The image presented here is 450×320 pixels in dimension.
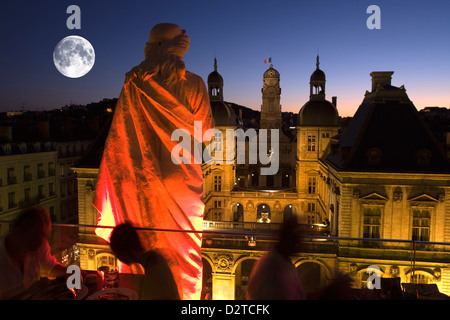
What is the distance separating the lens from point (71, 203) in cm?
4328

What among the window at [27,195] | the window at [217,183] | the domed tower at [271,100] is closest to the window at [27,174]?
the window at [27,195]

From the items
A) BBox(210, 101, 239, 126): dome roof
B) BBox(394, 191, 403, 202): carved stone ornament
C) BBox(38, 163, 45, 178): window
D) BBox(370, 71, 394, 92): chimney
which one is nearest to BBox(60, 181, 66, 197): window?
BBox(38, 163, 45, 178): window

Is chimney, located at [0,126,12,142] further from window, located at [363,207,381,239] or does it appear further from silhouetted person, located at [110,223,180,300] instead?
silhouetted person, located at [110,223,180,300]

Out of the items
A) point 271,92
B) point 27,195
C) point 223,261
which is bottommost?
point 223,261

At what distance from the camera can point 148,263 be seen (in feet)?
14.4

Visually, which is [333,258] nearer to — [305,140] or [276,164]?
[305,140]

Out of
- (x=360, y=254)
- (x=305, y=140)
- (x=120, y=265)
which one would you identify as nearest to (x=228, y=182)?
(x=305, y=140)

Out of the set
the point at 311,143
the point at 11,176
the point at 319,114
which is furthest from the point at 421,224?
the point at 11,176

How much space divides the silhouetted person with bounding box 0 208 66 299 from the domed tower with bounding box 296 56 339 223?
3452cm

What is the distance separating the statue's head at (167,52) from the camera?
5504 mm

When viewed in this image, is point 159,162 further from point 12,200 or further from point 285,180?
point 285,180

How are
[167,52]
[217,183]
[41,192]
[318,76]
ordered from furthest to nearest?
[217,183] < [318,76] < [41,192] < [167,52]

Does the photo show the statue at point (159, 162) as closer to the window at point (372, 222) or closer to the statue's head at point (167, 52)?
the statue's head at point (167, 52)

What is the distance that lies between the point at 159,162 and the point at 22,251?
86.0 inches
